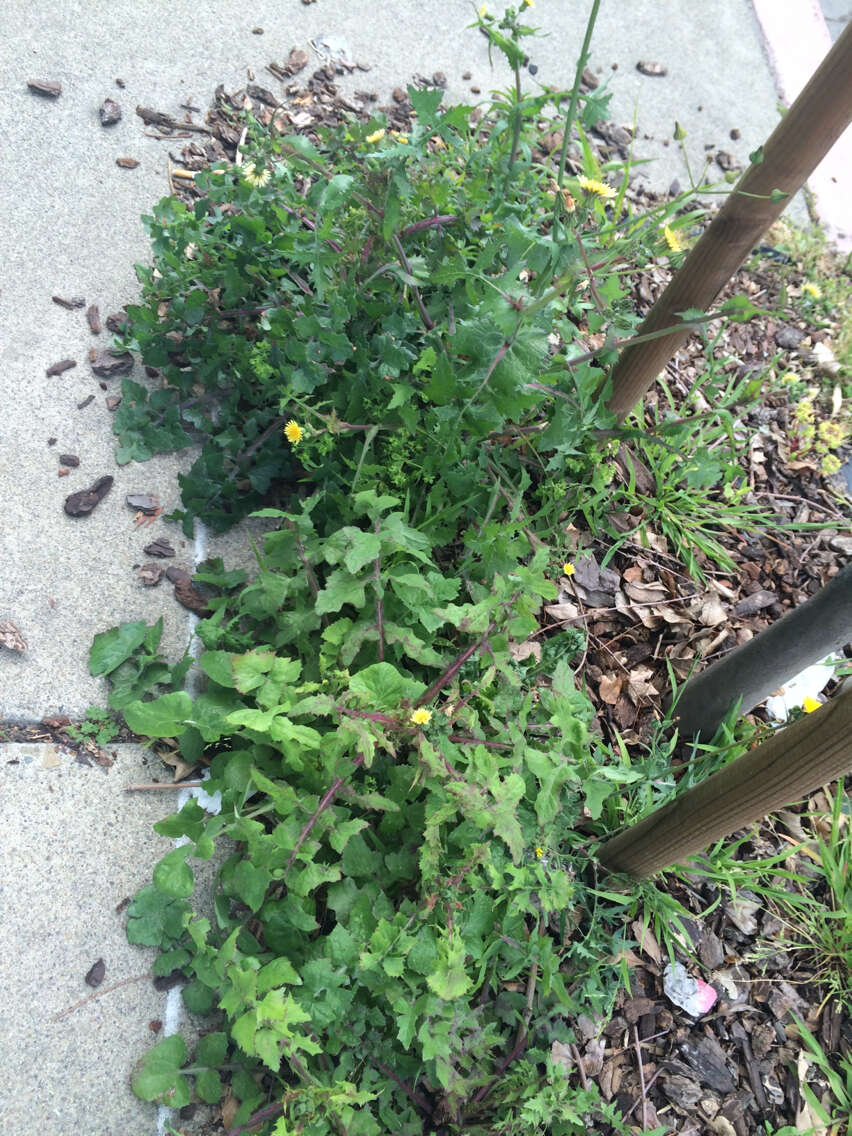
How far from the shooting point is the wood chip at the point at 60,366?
7.66 feet

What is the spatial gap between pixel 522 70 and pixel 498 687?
2.79 m

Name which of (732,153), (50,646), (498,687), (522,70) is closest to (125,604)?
(50,646)

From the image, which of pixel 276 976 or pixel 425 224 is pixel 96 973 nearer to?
pixel 276 976

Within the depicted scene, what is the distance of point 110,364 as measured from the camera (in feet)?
7.84

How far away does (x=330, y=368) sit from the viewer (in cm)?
211

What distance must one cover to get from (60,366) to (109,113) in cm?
106

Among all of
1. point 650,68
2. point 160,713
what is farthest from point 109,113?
point 650,68

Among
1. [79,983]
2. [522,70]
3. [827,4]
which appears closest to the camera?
[79,983]

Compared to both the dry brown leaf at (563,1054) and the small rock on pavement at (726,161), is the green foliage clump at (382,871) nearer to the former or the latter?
the dry brown leaf at (563,1054)

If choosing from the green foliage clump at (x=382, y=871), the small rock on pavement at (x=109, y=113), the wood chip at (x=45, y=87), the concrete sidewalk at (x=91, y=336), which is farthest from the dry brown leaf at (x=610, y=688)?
the wood chip at (x=45, y=87)

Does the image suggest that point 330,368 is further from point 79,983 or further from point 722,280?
point 79,983

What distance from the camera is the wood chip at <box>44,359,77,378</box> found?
91.9 inches

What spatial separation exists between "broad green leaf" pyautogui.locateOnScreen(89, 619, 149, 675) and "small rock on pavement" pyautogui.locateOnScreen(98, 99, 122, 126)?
1831 millimetres

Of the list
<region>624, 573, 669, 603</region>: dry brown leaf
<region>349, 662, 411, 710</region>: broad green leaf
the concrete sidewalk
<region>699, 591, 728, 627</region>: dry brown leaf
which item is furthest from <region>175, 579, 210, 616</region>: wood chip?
<region>699, 591, 728, 627</region>: dry brown leaf
